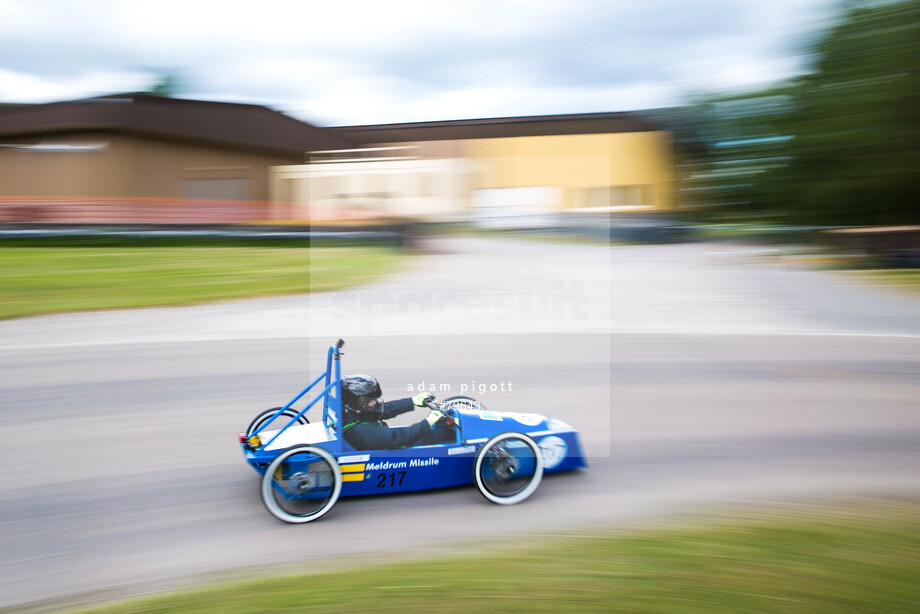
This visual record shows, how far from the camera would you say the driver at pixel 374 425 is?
163 inches

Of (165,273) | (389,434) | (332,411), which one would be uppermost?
(165,273)

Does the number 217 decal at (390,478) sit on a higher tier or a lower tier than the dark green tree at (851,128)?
lower

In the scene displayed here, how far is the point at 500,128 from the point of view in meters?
16.7

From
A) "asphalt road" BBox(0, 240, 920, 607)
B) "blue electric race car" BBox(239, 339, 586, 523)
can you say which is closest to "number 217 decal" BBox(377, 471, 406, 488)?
"blue electric race car" BBox(239, 339, 586, 523)

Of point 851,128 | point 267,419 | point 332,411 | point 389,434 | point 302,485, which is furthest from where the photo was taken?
point 851,128

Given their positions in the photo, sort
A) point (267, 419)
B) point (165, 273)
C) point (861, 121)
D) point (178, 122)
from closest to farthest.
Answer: point (267, 419), point (165, 273), point (861, 121), point (178, 122)

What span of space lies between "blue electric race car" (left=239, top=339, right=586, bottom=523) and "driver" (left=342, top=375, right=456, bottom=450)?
0.19 feet

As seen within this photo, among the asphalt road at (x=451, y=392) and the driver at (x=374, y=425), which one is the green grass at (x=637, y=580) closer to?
the asphalt road at (x=451, y=392)

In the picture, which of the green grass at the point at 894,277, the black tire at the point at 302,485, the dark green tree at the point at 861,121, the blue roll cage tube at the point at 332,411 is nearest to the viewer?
the black tire at the point at 302,485

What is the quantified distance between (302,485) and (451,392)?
273 centimetres

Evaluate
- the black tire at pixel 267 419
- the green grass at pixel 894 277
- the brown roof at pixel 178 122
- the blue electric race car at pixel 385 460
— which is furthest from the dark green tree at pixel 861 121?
the black tire at pixel 267 419

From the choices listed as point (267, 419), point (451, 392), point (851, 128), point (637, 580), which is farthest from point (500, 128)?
point (637, 580)

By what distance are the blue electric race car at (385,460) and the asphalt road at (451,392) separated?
0.14 metres

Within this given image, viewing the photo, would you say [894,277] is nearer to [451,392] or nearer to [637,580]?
[451,392]
